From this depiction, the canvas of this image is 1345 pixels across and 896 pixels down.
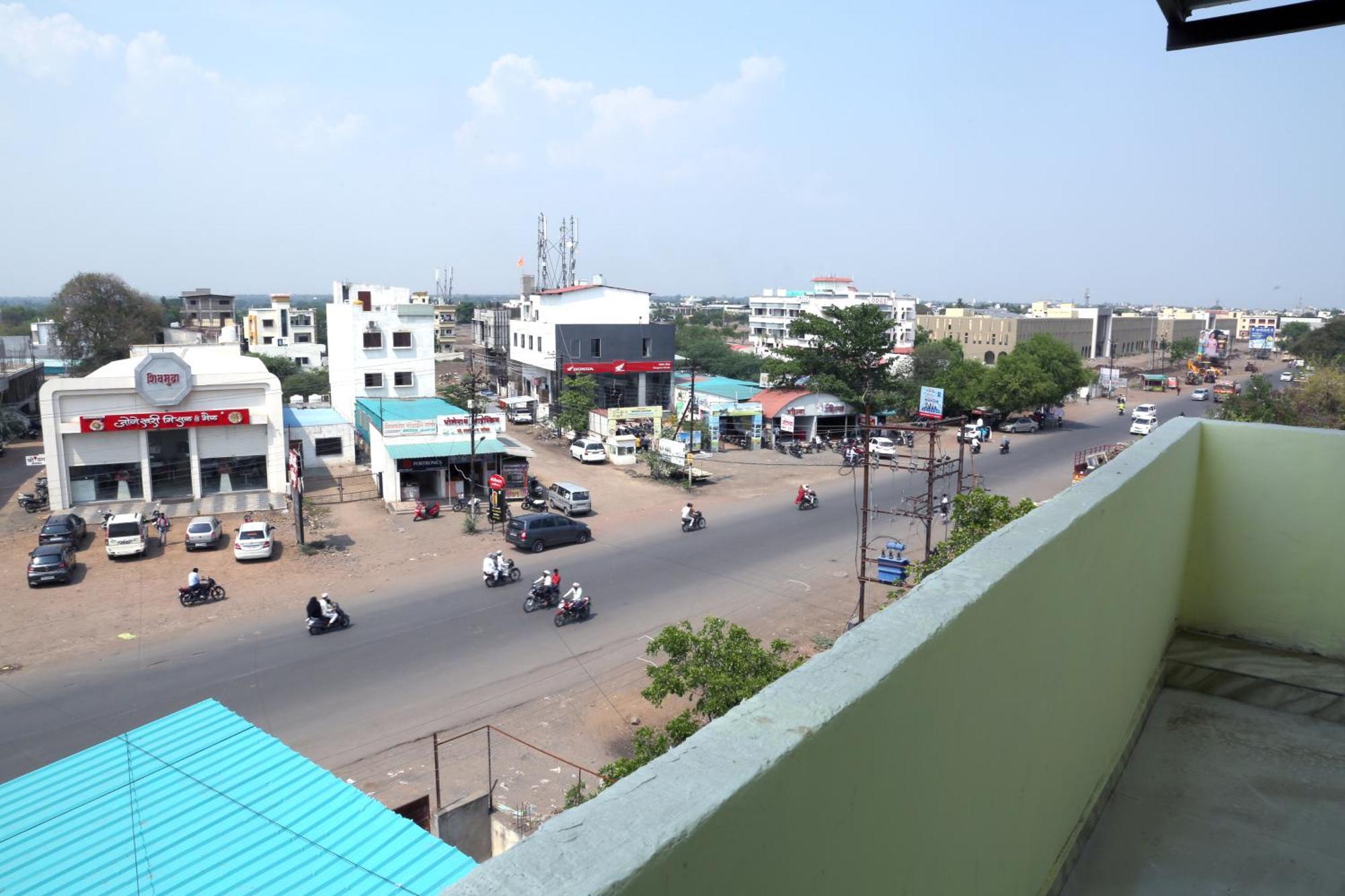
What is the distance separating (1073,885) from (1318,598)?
266 cm

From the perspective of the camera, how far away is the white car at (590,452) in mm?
30531

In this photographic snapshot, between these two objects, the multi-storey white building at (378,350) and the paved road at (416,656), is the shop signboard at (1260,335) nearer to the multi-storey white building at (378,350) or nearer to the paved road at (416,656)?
the paved road at (416,656)

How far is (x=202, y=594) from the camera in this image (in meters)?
15.9

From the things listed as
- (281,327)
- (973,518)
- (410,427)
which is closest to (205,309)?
(281,327)

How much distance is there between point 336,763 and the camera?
10070 millimetres

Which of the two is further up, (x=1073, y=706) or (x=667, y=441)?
(x=1073, y=706)

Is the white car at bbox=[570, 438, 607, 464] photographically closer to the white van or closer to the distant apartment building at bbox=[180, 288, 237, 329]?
the white van

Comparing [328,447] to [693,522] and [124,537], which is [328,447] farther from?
[693,522]

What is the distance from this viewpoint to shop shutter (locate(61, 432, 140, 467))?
73.3 feet

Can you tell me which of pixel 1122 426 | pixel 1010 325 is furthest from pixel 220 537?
pixel 1010 325

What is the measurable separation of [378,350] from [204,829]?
28757 mm

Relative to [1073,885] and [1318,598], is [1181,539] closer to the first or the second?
[1318,598]

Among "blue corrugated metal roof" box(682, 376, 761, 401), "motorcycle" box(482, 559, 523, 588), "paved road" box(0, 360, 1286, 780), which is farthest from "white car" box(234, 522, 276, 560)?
"blue corrugated metal roof" box(682, 376, 761, 401)

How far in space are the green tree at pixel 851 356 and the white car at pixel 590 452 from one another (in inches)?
411
